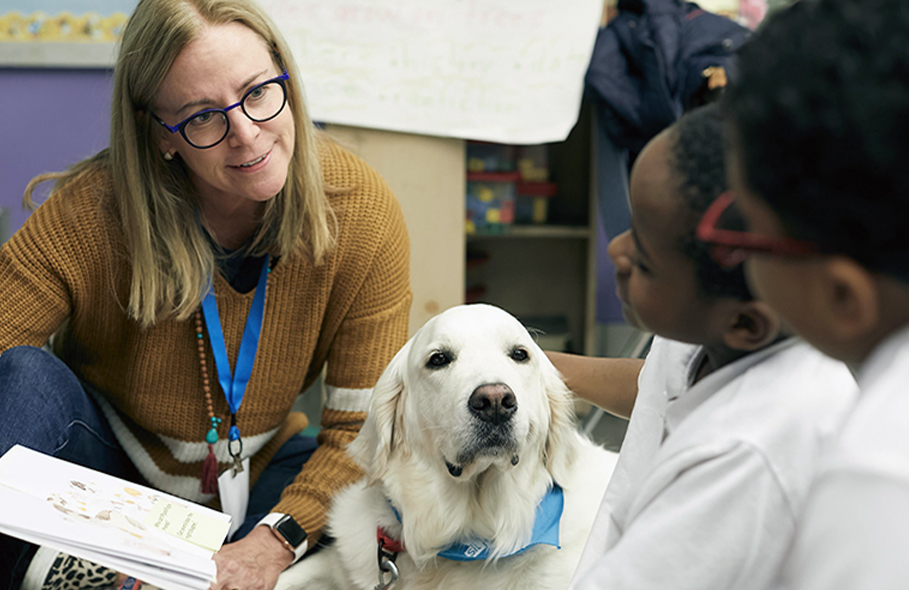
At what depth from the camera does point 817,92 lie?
483 mm

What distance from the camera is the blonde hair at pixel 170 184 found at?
1.36 m

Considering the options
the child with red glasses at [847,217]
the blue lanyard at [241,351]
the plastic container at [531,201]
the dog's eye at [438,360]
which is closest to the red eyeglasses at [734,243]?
the child with red glasses at [847,217]

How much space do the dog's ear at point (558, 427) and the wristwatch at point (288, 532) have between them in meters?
0.52

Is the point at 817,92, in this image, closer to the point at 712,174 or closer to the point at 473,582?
the point at 712,174

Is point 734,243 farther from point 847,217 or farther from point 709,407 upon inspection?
point 709,407

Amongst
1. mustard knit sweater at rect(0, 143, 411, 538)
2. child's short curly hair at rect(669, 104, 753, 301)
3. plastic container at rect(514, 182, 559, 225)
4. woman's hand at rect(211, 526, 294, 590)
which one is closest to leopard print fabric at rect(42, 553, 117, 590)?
woman's hand at rect(211, 526, 294, 590)

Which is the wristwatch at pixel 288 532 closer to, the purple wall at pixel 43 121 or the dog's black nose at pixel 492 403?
the dog's black nose at pixel 492 403

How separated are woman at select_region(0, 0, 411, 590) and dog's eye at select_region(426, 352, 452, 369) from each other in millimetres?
348

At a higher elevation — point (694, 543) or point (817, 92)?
point (817, 92)

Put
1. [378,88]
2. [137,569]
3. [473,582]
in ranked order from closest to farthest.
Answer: [137,569]
[473,582]
[378,88]

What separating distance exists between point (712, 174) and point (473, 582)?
34.4 inches

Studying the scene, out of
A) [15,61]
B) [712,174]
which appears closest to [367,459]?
[712,174]

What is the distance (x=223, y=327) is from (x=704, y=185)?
3.80ft

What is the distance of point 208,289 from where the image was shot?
1.50m
